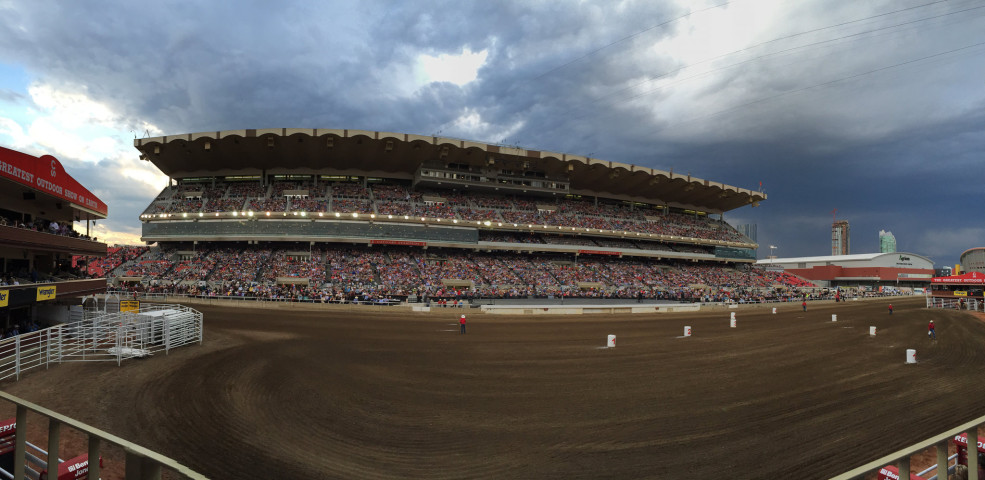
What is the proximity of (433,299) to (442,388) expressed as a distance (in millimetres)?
25097

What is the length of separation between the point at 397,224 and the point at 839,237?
235 meters

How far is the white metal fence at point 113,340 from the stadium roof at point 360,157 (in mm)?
29148

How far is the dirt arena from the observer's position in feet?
24.7

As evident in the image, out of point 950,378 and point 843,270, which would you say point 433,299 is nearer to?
point 950,378

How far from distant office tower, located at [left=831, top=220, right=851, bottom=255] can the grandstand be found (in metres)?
180

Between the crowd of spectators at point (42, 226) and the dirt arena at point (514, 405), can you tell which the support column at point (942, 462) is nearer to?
the dirt arena at point (514, 405)

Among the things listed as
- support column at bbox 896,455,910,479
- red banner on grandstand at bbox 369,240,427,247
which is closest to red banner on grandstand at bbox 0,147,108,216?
red banner on grandstand at bbox 369,240,427,247

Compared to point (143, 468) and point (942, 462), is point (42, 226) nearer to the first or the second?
point (143, 468)

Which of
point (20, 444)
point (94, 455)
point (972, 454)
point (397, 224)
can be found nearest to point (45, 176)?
point (20, 444)

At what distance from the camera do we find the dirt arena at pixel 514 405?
297 inches

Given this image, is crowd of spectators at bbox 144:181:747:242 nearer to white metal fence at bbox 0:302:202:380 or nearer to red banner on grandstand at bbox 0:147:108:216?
red banner on grandstand at bbox 0:147:108:216

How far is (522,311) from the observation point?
109ft

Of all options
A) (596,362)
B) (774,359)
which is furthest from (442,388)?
(774,359)

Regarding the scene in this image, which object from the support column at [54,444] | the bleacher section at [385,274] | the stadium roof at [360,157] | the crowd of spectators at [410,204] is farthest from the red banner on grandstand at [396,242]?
the support column at [54,444]
